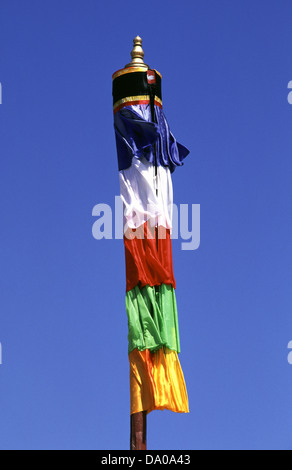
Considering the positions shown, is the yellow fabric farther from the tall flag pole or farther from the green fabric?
the green fabric

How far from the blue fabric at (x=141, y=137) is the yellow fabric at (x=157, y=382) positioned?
3233 mm

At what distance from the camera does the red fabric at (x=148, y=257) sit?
16.9m

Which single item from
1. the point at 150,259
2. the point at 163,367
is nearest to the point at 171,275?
the point at 150,259

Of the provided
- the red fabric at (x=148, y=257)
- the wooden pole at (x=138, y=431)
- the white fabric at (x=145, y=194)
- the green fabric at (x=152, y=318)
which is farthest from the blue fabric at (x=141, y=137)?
the wooden pole at (x=138, y=431)

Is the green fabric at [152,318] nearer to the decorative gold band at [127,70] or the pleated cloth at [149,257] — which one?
the pleated cloth at [149,257]

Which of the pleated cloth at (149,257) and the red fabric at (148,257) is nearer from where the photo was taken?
the pleated cloth at (149,257)

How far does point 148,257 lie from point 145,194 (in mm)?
1092

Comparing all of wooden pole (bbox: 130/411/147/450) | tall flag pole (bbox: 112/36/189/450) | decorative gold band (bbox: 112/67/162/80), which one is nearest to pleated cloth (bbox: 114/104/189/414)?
tall flag pole (bbox: 112/36/189/450)

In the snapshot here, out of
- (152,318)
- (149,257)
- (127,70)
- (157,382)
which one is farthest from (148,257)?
(127,70)

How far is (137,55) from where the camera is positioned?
17953mm

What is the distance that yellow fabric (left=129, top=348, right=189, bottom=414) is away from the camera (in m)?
16.2

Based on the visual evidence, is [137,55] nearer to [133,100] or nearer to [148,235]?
[133,100]

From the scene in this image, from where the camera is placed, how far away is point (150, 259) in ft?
55.6
